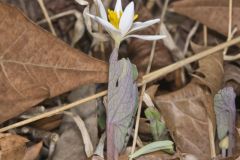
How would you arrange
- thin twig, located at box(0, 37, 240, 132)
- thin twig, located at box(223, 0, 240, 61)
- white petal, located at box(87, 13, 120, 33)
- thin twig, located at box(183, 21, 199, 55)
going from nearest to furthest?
white petal, located at box(87, 13, 120, 33)
thin twig, located at box(0, 37, 240, 132)
thin twig, located at box(223, 0, 240, 61)
thin twig, located at box(183, 21, 199, 55)

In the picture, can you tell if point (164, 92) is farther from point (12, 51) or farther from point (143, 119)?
point (12, 51)

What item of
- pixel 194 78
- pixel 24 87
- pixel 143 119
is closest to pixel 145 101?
pixel 143 119

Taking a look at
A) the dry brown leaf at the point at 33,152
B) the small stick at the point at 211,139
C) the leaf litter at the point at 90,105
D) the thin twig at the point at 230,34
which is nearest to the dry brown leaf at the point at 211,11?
the thin twig at the point at 230,34

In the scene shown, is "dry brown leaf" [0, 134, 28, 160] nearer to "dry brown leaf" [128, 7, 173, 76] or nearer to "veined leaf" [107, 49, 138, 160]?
"veined leaf" [107, 49, 138, 160]

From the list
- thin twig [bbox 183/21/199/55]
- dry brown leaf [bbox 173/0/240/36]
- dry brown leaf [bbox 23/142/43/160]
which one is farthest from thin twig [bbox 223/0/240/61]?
dry brown leaf [bbox 23/142/43/160]

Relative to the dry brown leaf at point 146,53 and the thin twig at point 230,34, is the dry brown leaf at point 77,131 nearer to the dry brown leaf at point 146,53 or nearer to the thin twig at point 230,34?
the dry brown leaf at point 146,53

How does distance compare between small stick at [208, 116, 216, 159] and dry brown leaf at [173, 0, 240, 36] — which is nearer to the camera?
small stick at [208, 116, 216, 159]

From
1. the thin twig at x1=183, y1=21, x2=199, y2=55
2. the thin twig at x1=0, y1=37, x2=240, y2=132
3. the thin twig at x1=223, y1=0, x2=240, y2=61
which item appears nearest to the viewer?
the thin twig at x1=0, y1=37, x2=240, y2=132
